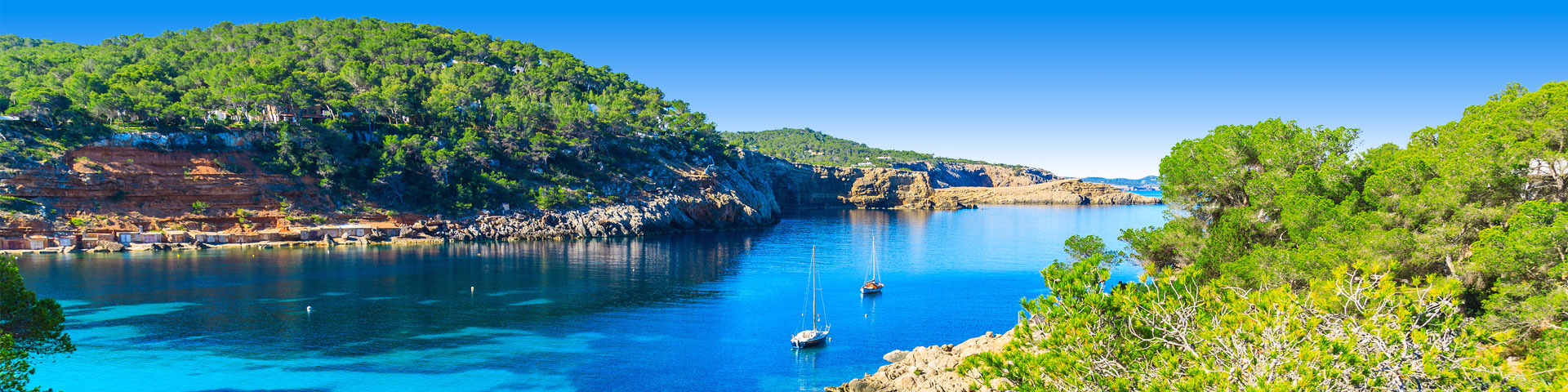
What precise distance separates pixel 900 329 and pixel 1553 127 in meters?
29.6

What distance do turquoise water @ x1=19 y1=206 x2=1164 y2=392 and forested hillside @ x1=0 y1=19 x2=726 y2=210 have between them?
14584 mm

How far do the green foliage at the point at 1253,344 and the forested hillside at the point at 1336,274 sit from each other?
6 cm

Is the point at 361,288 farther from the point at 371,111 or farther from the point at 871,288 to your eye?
the point at 371,111

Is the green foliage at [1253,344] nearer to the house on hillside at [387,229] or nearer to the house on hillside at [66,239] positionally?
the house on hillside at [387,229]

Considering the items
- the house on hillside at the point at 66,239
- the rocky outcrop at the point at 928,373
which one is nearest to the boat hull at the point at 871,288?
the rocky outcrop at the point at 928,373

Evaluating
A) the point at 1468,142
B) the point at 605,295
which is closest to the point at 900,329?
the point at 605,295

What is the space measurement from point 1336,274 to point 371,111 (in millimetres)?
108230

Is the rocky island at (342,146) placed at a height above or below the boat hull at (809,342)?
above

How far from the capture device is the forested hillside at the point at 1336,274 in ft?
40.3

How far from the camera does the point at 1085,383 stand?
15.0 meters

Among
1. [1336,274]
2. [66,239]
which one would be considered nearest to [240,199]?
[66,239]

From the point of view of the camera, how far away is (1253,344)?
13.9 m

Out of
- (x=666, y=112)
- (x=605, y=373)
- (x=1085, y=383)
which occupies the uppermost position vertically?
(x=666, y=112)

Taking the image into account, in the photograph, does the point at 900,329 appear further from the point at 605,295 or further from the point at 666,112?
the point at 666,112
